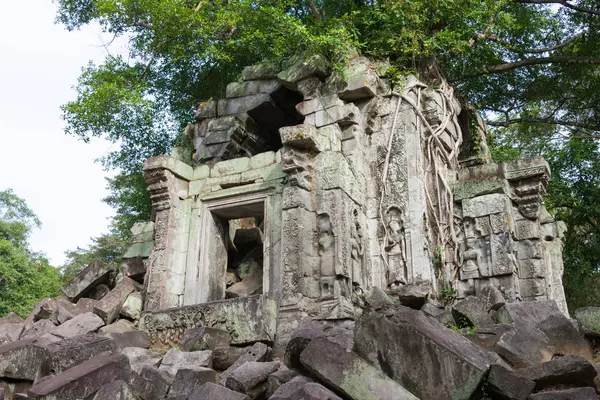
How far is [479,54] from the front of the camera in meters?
12.7

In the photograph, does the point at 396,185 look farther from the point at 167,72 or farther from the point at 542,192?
the point at 167,72

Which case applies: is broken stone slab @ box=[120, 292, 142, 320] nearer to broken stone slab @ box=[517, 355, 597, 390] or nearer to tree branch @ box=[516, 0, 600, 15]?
broken stone slab @ box=[517, 355, 597, 390]

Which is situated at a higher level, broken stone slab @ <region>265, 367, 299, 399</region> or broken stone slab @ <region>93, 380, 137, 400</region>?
broken stone slab @ <region>265, 367, 299, 399</region>

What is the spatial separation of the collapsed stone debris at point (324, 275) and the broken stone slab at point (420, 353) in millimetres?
13

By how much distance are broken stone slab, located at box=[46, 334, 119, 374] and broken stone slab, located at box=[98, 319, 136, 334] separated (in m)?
1.10

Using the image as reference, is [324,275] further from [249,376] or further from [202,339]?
[249,376]

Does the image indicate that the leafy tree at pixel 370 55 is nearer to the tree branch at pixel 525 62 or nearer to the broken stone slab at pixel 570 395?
the tree branch at pixel 525 62

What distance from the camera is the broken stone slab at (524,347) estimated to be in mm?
4445

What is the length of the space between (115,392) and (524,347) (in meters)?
3.23

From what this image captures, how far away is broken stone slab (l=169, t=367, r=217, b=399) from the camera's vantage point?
482 cm

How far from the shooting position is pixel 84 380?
4781 mm

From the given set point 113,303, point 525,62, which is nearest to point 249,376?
point 113,303

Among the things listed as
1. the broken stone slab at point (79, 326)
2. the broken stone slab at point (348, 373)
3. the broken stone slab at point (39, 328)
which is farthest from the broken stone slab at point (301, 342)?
the broken stone slab at point (39, 328)

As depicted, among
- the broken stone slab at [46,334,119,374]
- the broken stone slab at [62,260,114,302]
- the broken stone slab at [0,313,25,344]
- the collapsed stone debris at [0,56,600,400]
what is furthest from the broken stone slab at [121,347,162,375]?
the broken stone slab at [62,260,114,302]
